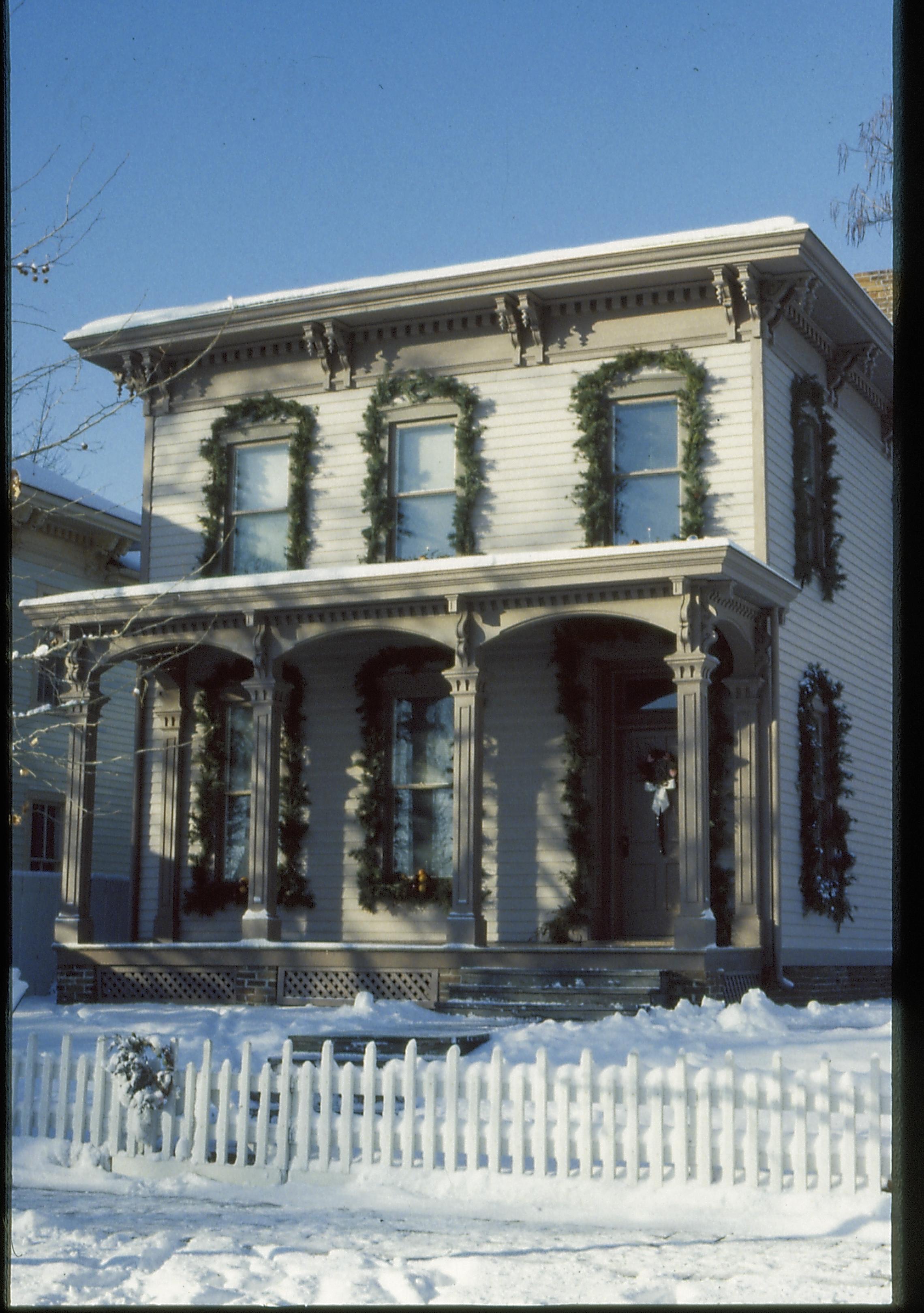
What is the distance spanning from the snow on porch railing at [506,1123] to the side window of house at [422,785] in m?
7.93

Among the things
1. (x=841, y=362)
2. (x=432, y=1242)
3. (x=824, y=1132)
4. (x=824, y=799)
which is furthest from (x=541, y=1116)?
(x=841, y=362)

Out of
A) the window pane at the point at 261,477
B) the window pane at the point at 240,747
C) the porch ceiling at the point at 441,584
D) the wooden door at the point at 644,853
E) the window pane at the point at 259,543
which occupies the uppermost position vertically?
the window pane at the point at 261,477

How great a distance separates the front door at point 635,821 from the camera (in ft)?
53.9

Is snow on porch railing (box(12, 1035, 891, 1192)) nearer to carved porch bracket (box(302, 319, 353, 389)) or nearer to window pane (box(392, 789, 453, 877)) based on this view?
window pane (box(392, 789, 453, 877))

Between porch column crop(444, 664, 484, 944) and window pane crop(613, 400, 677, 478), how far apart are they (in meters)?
2.76

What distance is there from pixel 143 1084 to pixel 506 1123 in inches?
84.9

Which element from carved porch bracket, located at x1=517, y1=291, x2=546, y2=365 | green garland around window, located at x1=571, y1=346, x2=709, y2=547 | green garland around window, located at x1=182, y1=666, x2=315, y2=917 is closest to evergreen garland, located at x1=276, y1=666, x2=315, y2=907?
green garland around window, located at x1=182, y1=666, x2=315, y2=917

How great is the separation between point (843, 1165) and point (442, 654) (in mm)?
10512

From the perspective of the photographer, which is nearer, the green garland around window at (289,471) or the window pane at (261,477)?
the green garland around window at (289,471)

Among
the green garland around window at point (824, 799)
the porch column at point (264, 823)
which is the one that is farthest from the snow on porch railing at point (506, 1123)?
the green garland around window at point (824, 799)

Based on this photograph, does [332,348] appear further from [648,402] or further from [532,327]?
[648,402]

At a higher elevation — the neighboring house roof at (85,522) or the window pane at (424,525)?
the neighboring house roof at (85,522)

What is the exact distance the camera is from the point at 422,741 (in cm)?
1752

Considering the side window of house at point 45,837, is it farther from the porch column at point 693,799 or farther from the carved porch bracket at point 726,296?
the carved porch bracket at point 726,296
